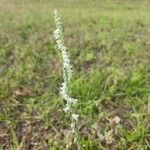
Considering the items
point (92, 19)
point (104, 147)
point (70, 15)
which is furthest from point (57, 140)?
point (70, 15)

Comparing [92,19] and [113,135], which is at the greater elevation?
[92,19]

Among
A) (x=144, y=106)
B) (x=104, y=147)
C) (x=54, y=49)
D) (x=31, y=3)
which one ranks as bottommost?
(x=104, y=147)

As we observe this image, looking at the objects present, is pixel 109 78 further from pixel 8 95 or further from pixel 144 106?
pixel 8 95

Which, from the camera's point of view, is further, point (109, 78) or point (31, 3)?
point (31, 3)

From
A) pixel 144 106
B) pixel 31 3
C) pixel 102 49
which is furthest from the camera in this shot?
pixel 31 3

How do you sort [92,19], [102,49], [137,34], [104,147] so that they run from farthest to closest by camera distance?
[92,19] < [137,34] < [102,49] < [104,147]

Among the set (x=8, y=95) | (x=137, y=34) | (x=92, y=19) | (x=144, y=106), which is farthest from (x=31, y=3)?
(x=144, y=106)
